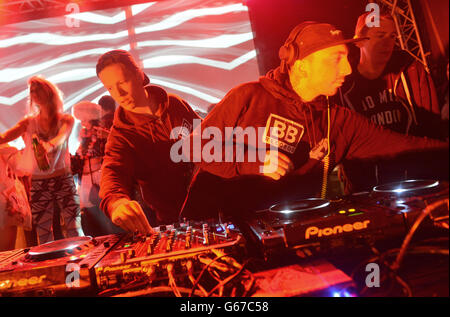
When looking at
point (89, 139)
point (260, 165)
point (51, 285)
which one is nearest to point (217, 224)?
point (260, 165)

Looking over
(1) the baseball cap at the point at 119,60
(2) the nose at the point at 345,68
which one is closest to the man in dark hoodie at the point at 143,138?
(1) the baseball cap at the point at 119,60

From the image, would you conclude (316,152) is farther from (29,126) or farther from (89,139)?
(29,126)

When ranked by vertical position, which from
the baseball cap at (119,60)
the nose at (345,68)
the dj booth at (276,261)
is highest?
the baseball cap at (119,60)

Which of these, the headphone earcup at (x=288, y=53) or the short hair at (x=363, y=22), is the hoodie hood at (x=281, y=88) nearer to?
the headphone earcup at (x=288, y=53)

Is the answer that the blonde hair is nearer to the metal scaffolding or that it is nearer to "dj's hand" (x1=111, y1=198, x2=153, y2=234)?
"dj's hand" (x1=111, y1=198, x2=153, y2=234)

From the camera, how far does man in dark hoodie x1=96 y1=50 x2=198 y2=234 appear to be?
1.83m

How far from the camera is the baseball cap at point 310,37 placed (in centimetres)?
187

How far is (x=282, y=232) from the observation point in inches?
49.3

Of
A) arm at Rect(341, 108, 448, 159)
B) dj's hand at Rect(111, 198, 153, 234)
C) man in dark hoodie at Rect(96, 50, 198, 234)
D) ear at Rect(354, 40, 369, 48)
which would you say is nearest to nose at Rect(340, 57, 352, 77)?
ear at Rect(354, 40, 369, 48)

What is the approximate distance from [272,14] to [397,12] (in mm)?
878

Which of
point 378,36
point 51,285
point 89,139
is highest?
point 378,36

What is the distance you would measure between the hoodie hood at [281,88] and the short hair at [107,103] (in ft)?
3.23

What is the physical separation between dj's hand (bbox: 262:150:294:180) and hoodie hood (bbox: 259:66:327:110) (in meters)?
0.35

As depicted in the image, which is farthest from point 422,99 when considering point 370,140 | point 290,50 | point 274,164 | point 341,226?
point 341,226
